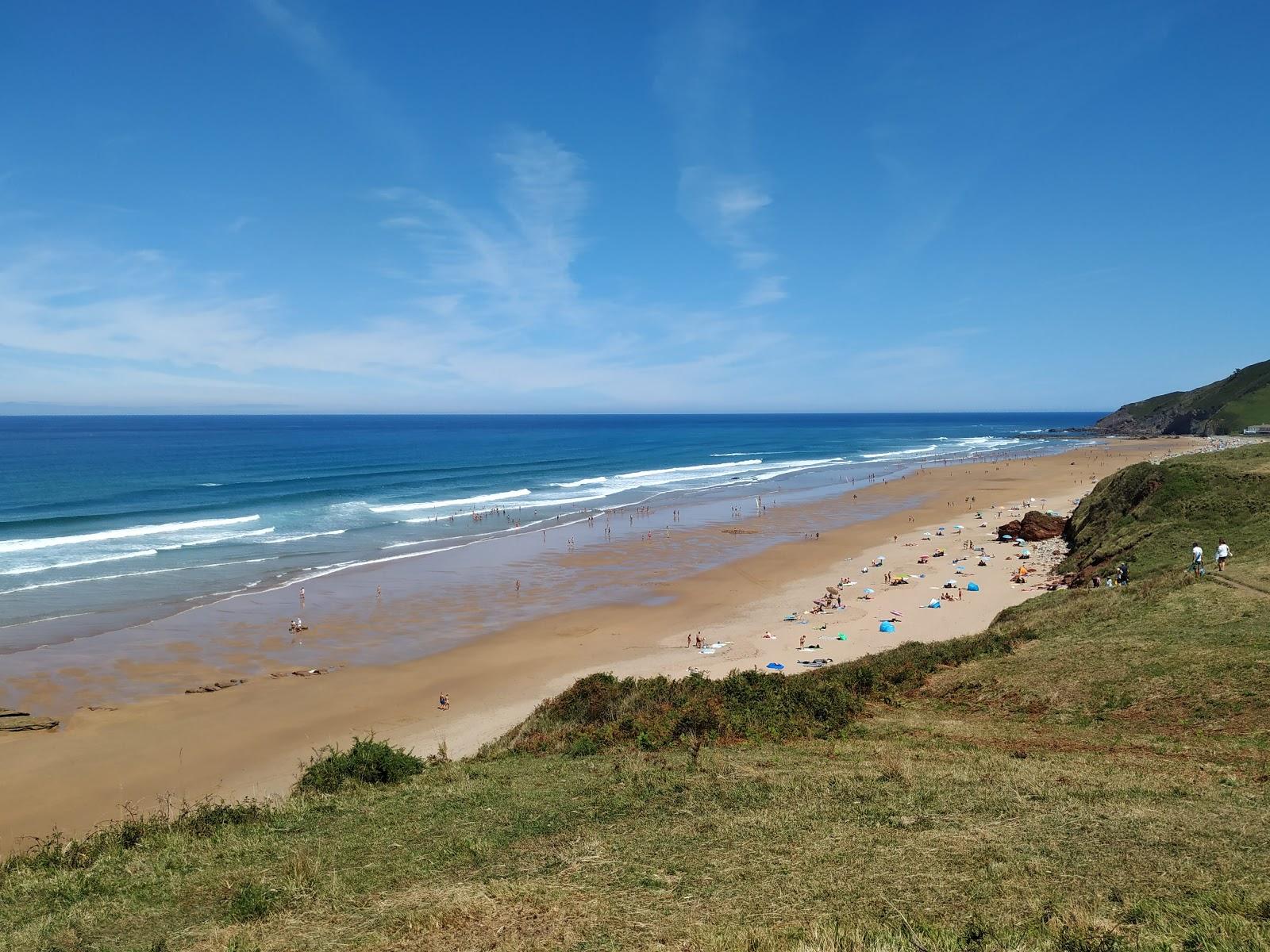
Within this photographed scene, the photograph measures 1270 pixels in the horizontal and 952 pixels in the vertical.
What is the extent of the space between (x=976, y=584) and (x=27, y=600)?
40.4m

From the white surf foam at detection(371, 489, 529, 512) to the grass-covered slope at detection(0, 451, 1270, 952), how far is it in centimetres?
4458

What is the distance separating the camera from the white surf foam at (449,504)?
2323 inches

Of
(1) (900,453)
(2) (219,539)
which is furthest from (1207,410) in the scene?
(2) (219,539)

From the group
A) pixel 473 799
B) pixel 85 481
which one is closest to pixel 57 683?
pixel 473 799

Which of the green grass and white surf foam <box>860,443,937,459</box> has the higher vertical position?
the green grass

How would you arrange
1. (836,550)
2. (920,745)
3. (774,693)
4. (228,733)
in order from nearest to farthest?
(920,745) < (774,693) < (228,733) < (836,550)

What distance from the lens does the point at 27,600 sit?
31000mm

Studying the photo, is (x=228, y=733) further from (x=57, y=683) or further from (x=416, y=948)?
(x=416, y=948)


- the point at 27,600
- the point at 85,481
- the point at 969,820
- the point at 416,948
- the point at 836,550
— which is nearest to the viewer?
the point at 416,948

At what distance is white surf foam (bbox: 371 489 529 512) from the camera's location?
59.0 meters

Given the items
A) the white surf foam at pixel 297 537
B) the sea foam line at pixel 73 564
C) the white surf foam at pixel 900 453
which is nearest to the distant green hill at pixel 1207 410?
the white surf foam at pixel 900 453

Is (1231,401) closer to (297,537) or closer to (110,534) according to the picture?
(297,537)

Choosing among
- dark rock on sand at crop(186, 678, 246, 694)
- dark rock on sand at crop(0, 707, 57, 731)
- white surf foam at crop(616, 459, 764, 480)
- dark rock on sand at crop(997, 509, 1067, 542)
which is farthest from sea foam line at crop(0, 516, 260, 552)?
Result: dark rock on sand at crop(997, 509, 1067, 542)

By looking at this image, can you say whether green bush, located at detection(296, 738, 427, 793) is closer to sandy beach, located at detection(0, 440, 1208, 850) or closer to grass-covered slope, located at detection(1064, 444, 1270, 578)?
sandy beach, located at detection(0, 440, 1208, 850)
